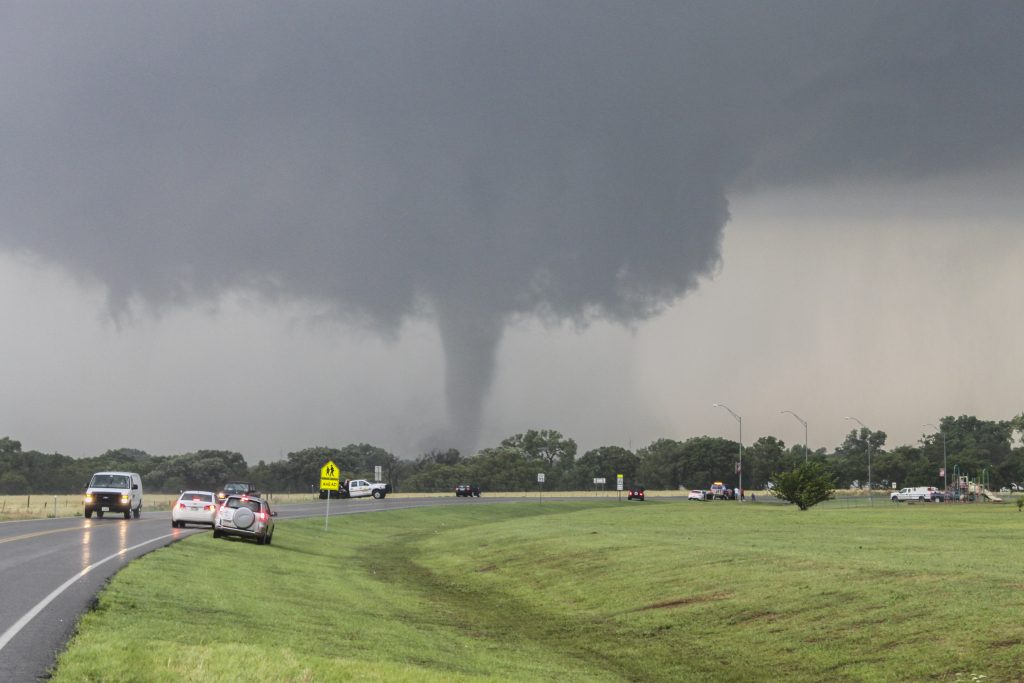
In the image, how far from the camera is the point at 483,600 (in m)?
33.9

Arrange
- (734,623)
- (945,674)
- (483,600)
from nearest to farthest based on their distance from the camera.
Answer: (945,674) < (734,623) < (483,600)

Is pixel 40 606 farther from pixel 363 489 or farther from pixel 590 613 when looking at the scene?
pixel 363 489

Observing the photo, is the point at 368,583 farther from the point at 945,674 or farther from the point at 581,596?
the point at 945,674

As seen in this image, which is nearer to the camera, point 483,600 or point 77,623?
point 77,623

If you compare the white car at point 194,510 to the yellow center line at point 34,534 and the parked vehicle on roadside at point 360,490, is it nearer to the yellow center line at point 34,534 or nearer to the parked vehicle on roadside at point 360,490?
the yellow center line at point 34,534

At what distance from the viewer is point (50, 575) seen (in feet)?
82.2

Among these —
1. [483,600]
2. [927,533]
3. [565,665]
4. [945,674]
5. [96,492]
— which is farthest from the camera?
[96,492]

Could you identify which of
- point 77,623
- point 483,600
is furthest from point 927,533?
point 77,623

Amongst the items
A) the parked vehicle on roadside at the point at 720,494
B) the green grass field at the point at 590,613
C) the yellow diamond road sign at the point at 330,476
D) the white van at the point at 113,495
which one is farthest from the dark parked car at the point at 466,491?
the green grass field at the point at 590,613

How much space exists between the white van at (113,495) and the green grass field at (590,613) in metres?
19.8

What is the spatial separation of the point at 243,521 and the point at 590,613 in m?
18.4

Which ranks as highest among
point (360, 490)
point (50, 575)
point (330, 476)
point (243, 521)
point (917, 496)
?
point (330, 476)

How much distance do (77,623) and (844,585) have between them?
54.0ft

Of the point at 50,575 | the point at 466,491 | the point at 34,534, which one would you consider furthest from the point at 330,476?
the point at 466,491
